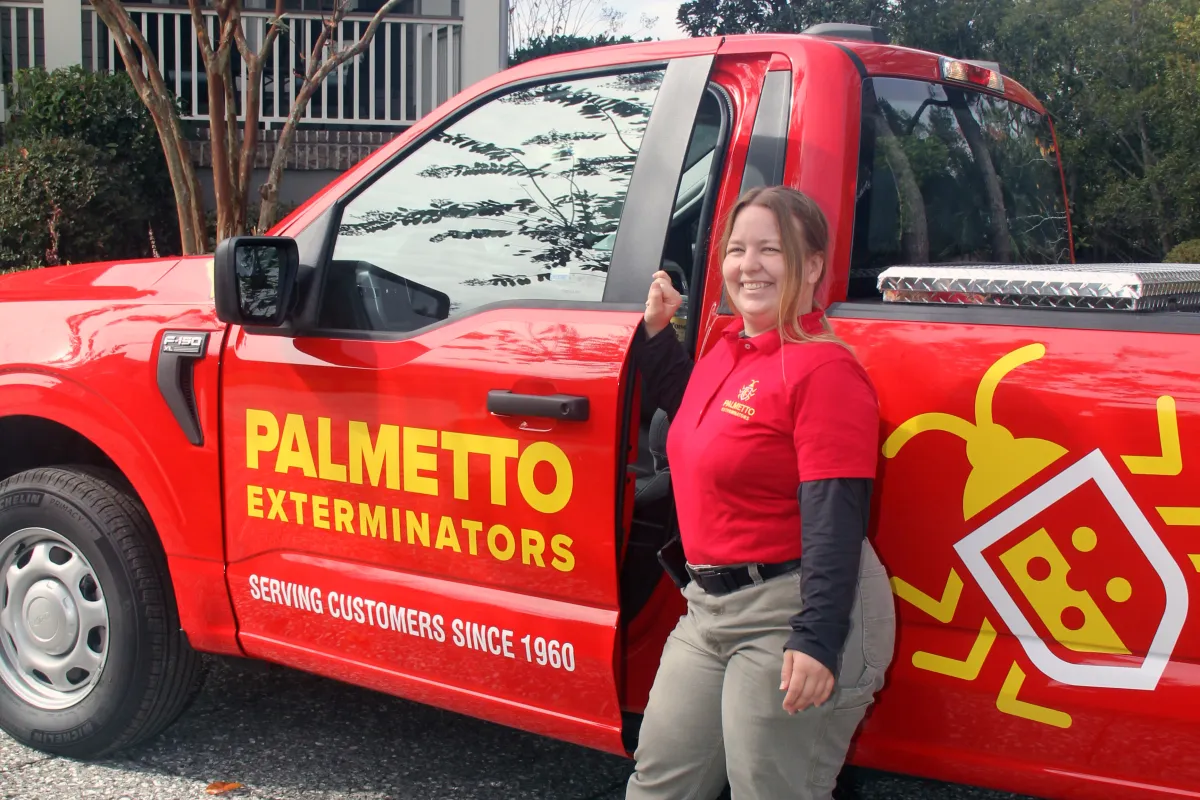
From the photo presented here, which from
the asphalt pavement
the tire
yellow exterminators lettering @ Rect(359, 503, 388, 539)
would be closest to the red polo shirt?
yellow exterminators lettering @ Rect(359, 503, 388, 539)

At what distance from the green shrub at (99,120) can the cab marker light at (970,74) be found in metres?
9.07

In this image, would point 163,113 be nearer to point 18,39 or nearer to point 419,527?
point 18,39

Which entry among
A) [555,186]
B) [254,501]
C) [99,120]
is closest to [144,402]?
[254,501]

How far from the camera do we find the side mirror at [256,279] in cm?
290

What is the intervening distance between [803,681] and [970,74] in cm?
185

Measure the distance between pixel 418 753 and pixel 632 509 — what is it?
128 cm

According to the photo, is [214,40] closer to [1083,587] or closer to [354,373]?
[354,373]

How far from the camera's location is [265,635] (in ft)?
10.4

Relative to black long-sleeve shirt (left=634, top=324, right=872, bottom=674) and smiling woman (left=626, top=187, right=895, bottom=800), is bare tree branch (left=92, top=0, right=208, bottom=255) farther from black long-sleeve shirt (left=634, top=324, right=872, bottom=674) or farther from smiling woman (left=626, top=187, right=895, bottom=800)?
black long-sleeve shirt (left=634, top=324, right=872, bottom=674)

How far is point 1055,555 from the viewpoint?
2.18 m

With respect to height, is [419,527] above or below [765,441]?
below

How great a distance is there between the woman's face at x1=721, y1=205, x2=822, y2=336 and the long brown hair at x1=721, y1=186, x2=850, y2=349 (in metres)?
0.01

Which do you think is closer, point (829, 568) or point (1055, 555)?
point (829, 568)

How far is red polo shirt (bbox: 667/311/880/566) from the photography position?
6.77ft
